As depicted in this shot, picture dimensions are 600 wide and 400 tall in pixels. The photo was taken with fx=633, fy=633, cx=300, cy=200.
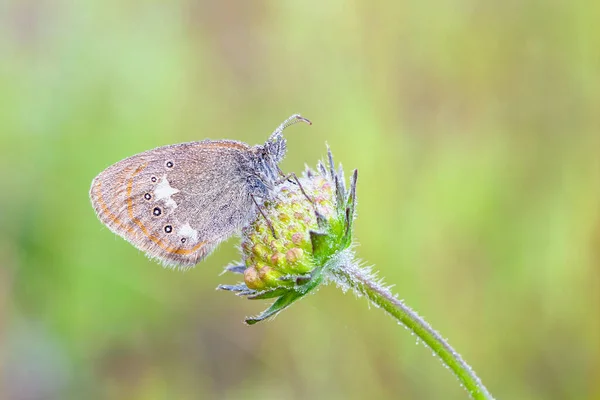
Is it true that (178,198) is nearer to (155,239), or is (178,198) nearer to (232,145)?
(155,239)

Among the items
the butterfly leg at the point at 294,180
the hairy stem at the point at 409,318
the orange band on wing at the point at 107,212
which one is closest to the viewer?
the hairy stem at the point at 409,318

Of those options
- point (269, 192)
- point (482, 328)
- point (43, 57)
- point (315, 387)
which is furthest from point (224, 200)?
point (43, 57)

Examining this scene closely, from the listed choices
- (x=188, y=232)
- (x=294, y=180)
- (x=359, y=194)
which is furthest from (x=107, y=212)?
(x=359, y=194)

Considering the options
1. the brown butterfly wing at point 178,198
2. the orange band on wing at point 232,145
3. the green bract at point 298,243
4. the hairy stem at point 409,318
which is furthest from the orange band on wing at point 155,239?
the hairy stem at point 409,318

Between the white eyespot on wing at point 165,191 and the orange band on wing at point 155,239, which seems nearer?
the orange band on wing at point 155,239

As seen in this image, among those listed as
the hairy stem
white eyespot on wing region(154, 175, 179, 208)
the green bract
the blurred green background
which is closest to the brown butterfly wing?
white eyespot on wing region(154, 175, 179, 208)

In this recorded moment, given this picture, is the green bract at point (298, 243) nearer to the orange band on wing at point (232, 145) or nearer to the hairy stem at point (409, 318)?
the hairy stem at point (409, 318)

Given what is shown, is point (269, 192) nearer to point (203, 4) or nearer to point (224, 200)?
point (224, 200)

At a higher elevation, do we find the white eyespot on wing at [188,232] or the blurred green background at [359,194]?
the blurred green background at [359,194]
